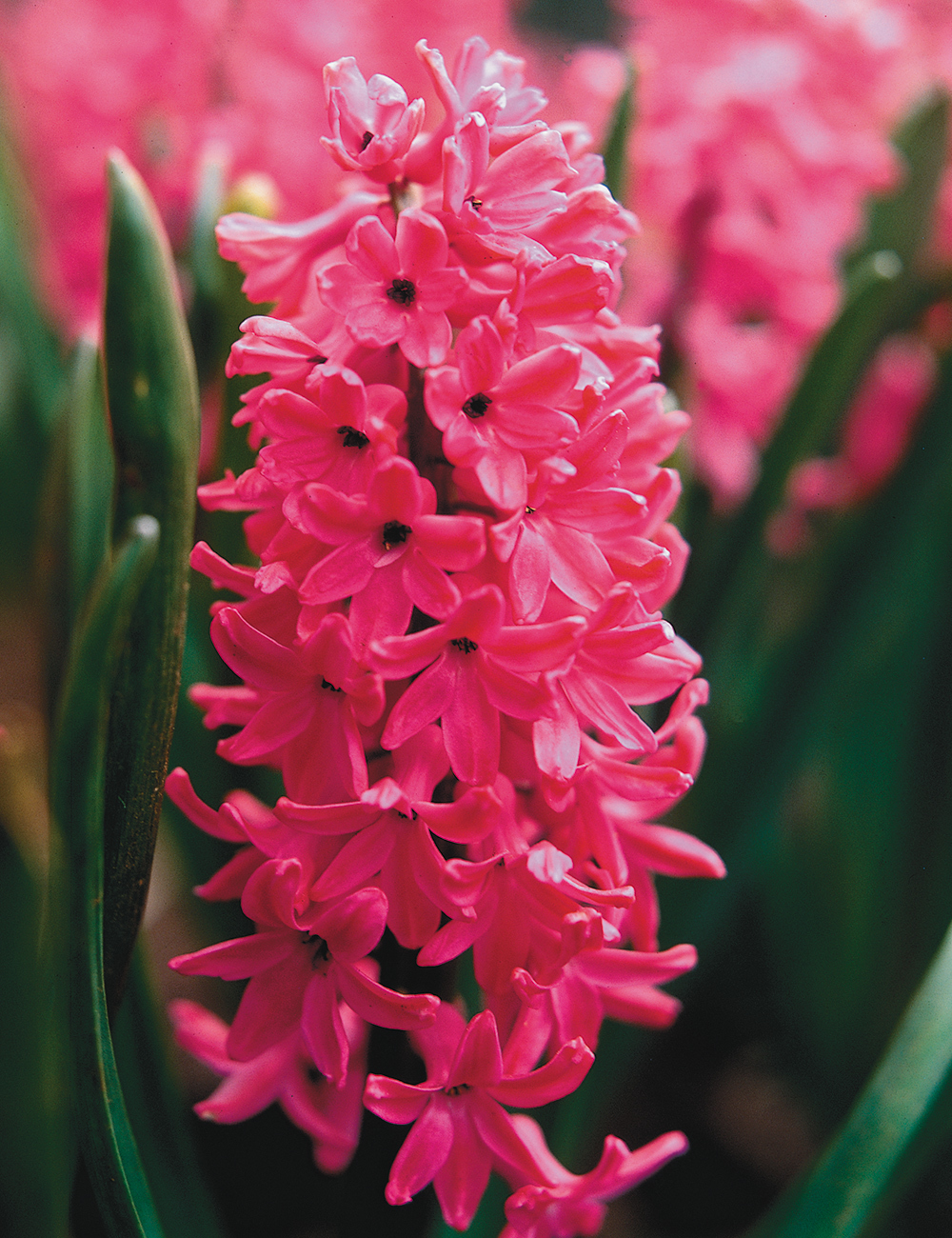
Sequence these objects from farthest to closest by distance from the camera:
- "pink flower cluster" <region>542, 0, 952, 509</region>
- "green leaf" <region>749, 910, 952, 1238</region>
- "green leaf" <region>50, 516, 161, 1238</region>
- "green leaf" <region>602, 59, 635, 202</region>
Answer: "pink flower cluster" <region>542, 0, 952, 509</region>
"green leaf" <region>602, 59, 635, 202</region>
"green leaf" <region>749, 910, 952, 1238</region>
"green leaf" <region>50, 516, 161, 1238</region>

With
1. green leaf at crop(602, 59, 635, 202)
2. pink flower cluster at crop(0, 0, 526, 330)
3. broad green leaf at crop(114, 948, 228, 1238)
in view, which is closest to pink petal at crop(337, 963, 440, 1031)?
broad green leaf at crop(114, 948, 228, 1238)

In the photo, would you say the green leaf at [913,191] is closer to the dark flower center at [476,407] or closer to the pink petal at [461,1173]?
the dark flower center at [476,407]

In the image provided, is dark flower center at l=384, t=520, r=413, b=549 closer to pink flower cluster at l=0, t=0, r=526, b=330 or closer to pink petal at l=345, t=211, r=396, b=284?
pink petal at l=345, t=211, r=396, b=284

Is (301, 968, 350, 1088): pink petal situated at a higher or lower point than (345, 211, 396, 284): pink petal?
lower

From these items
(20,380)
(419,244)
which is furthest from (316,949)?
(20,380)

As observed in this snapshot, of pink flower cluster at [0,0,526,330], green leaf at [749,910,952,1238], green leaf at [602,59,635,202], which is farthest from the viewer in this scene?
pink flower cluster at [0,0,526,330]

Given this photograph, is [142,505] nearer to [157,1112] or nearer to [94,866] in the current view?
[94,866]

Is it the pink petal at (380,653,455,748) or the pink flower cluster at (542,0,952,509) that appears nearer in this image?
the pink petal at (380,653,455,748)

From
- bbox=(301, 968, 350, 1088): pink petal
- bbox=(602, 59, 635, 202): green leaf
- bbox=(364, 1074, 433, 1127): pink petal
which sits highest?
bbox=(602, 59, 635, 202): green leaf
